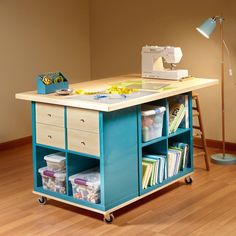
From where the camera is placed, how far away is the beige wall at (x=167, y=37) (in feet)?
18.2

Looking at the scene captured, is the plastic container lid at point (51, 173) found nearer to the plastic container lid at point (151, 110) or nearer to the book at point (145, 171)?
the book at point (145, 171)

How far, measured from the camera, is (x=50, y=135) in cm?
408

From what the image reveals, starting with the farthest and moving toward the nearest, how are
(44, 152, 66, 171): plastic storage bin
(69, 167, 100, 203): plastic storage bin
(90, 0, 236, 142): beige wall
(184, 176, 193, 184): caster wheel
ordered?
(90, 0, 236, 142): beige wall → (184, 176, 193, 184): caster wheel → (44, 152, 66, 171): plastic storage bin → (69, 167, 100, 203): plastic storage bin

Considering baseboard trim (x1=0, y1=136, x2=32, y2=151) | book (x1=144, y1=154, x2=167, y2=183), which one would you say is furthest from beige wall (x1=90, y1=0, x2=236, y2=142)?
book (x1=144, y1=154, x2=167, y2=183)

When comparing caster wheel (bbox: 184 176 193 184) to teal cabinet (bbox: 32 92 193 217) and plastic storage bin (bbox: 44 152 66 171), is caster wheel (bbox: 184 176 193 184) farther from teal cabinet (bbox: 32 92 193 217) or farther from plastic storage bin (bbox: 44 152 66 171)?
plastic storage bin (bbox: 44 152 66 171)

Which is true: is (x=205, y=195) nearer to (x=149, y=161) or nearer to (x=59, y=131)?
(x=149, y=161)

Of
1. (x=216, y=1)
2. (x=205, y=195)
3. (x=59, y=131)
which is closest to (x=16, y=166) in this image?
(x=59, y=131)

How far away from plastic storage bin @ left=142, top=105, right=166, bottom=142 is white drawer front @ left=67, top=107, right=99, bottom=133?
47 centimetres

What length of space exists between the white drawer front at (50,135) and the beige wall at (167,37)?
2.10m

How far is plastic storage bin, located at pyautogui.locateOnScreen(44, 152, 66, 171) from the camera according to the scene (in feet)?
13.5

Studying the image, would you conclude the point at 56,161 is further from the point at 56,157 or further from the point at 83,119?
the point at 83,119

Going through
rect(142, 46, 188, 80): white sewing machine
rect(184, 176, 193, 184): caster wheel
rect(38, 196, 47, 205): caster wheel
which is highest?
rect(142, 46, 188, 80): white sewing machine

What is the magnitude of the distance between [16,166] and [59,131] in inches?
55.7

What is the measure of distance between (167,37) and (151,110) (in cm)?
185
